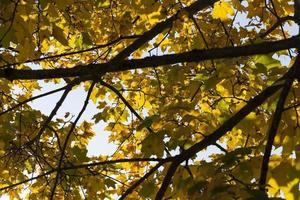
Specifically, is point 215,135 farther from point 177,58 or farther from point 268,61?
point 268,61

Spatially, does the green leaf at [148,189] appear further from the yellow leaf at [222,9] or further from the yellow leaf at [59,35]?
the yellow leaf at [222,9]

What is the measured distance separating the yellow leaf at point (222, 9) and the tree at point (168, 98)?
0.01 meters

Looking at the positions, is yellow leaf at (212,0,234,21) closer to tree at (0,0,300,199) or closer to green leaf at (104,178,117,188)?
tree at (0,0,300,199)

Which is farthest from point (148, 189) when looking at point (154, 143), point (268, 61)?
point (268, 61)

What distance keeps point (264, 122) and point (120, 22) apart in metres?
2.32

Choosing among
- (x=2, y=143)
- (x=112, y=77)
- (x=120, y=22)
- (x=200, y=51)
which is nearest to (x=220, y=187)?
(x=200, y=51)

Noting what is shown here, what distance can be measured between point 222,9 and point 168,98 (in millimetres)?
1254

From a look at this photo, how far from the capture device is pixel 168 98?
17.9 ft

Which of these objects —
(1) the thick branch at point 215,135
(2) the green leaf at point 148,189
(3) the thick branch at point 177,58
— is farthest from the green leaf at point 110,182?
(3) the thick branch at point 177,58

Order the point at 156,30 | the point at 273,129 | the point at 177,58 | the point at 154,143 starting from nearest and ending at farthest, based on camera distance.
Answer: the point at 273,129
the point at 177,58
the point at 154,143
the point at 156,30

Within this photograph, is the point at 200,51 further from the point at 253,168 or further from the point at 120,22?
the point at 120,22

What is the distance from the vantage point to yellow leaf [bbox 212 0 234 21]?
462 centimetres

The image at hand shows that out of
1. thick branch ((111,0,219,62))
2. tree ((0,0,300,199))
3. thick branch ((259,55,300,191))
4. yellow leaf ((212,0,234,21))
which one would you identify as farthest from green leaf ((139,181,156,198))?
yellow leaf ((212,0,234,21))

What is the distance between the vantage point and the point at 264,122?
11.5ft
